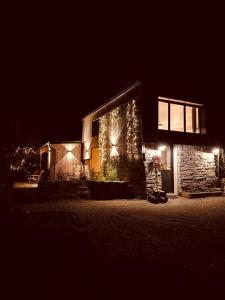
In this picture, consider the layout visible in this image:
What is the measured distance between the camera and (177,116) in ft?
47.4

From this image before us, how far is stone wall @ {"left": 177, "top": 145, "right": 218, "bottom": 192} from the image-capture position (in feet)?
42.0

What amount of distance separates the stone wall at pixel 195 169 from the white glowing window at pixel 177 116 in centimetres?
188

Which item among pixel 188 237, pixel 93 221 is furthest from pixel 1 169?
pixel 188 237

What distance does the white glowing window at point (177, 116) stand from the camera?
45.8ft

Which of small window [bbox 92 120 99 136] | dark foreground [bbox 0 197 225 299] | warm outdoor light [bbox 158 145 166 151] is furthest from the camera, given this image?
small window [bbox 92 120 99 136]

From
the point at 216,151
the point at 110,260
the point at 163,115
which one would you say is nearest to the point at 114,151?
the point at 163,115

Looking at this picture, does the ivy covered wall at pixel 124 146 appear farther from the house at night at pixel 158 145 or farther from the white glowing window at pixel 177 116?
the white glowing window at pixel 177 116

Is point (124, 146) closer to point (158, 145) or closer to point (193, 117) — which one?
point (158, 145)

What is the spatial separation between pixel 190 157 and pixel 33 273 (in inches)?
444

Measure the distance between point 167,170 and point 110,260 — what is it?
934cm

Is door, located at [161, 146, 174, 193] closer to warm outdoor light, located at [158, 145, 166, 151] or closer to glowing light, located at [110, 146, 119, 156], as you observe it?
warm outdoor light, located at [158, 145, 166, 151]

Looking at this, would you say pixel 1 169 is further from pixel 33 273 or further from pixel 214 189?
pixel 214 189

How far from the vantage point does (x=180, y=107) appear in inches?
548

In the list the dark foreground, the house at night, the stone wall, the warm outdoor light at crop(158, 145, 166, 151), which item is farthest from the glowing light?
the dark foreground
